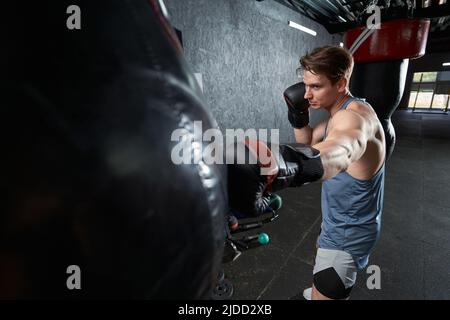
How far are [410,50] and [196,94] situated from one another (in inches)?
94.4

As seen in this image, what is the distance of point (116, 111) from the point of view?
0.35 metres

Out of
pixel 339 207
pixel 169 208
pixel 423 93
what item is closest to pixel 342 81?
pixel 339 207

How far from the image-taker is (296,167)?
2.20 feet

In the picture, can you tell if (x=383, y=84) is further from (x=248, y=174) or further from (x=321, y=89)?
(x=248, y=174)

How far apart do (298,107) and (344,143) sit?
1.09 meters

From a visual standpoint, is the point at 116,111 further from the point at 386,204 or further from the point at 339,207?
the point at 386,204

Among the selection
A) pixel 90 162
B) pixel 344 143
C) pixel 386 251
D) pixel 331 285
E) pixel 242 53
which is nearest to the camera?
pixel 90 162

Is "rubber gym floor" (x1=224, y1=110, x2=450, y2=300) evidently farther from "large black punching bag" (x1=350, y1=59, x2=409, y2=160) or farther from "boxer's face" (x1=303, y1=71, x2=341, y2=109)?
"boxer's face" (x1=303, y1=71, x2=341, y2=109)

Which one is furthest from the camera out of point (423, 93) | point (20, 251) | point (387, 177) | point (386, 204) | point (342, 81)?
point (423, 93)

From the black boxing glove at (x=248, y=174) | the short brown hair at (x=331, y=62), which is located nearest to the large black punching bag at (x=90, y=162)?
the black boxing glove at (x=248, y=174)

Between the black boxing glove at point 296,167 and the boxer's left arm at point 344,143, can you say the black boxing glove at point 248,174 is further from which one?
the boxer's left arm at point 344,143

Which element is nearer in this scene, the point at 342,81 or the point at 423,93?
the point at 342,81

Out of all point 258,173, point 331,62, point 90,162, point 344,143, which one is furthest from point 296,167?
point 331,62

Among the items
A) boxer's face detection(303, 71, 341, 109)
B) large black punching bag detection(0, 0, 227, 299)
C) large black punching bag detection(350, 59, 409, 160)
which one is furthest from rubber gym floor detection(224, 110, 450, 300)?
large black punching bag detection(0, 0, 227, 299)
